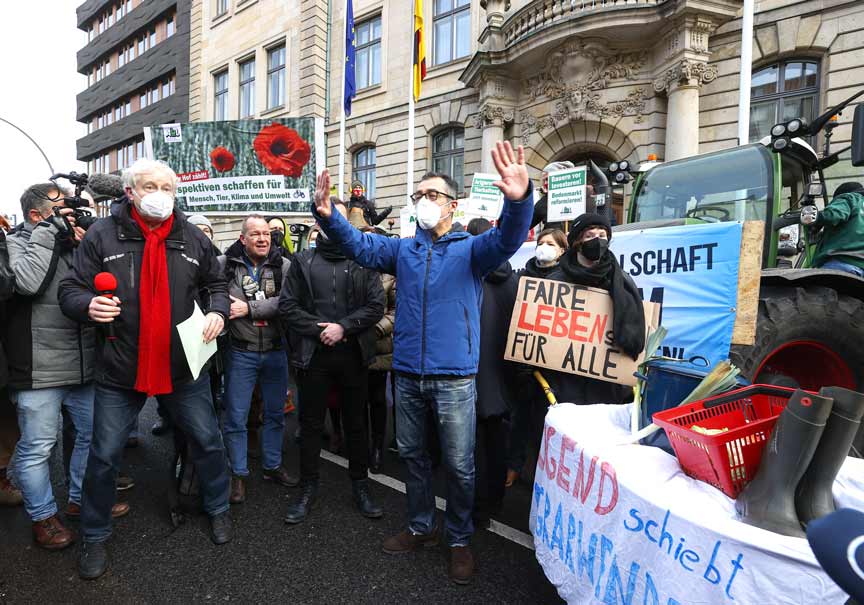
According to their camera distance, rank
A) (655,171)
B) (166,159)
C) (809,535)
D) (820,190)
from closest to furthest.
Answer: (809,535), (820,190), (655,171), (166,159)

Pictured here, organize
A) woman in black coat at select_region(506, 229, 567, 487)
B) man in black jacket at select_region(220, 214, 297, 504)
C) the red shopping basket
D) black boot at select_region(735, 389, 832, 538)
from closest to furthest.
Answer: black boot at select_region(735, 389, 832, 538)
the red shopping basket
woman in black coat at select_region(506, 229, 567, 487)
man in black jacket at select_region(220, 214, 297, 504)

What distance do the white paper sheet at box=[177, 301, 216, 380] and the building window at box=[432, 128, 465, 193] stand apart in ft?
41.3

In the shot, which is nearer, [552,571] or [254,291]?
[552,571]

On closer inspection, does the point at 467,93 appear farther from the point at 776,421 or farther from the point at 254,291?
the point at 776,421

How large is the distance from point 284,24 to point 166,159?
13500 mm

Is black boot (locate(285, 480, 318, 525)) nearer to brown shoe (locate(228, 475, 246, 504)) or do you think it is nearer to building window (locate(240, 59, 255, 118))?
brown shoe (locate(228, 475, 246, 504))

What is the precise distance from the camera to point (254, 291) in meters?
3.61

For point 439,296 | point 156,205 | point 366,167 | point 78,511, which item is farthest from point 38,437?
point 366,167

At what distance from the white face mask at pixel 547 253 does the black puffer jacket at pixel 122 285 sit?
2340 millimetres

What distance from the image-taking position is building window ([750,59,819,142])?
9773 mm

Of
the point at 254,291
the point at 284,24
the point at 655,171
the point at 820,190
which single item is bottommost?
the point at 254,291

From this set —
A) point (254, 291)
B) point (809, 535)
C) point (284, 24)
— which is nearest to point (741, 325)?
point (809, 535)

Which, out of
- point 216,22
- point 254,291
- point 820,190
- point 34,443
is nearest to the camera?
point 34,443

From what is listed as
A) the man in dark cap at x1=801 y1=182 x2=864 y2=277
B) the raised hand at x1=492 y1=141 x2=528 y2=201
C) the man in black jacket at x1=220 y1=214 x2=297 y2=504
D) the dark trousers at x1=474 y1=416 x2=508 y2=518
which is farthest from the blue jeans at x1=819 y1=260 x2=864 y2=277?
the man in black jacket at x1=220 y1=214 x2=297 y2=504
